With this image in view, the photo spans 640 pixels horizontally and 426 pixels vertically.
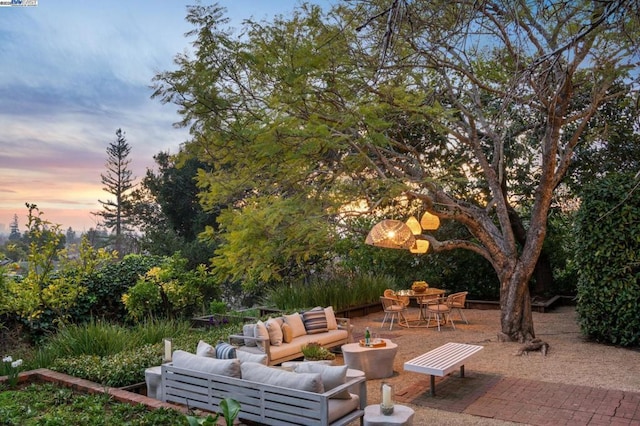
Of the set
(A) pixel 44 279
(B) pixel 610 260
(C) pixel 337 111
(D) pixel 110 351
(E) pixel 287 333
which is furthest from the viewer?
(C) pixel 337 111

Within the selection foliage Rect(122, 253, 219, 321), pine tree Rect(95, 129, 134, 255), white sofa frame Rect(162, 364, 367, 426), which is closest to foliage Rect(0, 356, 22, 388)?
white sofa frame Rect(162, 364, 367, 426)

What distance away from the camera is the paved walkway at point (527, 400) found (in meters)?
5.38

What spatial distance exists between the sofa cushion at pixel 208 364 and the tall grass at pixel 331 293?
6.16 metres

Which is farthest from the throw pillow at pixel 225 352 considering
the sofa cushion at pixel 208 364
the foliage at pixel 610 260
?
the foliage at pixel 610 260

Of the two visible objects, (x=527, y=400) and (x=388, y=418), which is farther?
(x=527, y=400)

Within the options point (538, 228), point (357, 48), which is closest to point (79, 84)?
point (357, 48)

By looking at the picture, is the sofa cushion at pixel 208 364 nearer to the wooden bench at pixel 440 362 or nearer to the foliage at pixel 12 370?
the foliage at pixel 12 370

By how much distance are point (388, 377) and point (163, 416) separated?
12.0 feet

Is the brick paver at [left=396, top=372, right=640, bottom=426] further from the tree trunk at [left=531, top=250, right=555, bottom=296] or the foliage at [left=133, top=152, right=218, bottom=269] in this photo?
the foliage at [left=133, top=152, right=218, bottom=269]

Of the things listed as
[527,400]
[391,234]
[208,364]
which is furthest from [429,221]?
[208,364]

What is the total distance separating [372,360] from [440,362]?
45.8 inches

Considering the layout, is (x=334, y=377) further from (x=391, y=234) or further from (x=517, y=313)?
(x=517, y=313)

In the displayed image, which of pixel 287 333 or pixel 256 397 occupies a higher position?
pixel 287 333

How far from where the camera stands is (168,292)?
11.1 m
